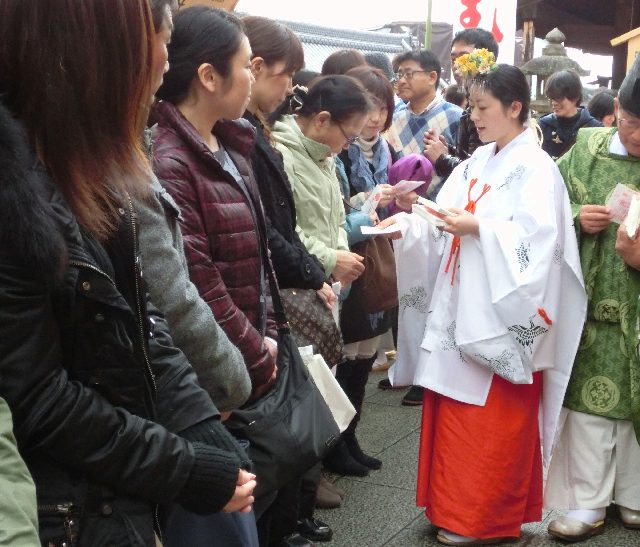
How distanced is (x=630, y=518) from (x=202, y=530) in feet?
8.49

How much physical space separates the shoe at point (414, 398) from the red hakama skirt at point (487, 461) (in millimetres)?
1935

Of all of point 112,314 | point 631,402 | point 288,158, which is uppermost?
point 112,314

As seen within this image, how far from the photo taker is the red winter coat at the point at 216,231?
7.93 ft

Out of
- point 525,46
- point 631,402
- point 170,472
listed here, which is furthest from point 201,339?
point 525,46

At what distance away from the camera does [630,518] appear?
13.0 feet

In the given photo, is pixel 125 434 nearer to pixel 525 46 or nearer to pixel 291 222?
pixel 291 222

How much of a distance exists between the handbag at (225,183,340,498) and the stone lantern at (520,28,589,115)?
9617 millimetres

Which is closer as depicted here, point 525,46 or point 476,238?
point 476,238

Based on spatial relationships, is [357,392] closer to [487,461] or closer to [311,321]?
[487,461]

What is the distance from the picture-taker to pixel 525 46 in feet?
43.7

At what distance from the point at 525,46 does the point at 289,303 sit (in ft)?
36.3

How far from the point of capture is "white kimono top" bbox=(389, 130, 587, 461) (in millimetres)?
3568

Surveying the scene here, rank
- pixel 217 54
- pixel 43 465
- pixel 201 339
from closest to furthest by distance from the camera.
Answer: pixel 43 465 → pixel 201 339 → pixel 217 54

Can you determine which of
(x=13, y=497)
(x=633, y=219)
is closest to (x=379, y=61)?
(x=633, y=219)
